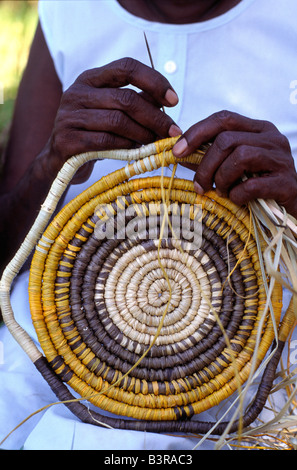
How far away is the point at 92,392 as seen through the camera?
86cm

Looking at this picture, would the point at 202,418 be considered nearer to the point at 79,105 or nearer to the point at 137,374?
the point at 137,374

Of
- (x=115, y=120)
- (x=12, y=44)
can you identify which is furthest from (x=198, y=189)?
(x=12, y=44)

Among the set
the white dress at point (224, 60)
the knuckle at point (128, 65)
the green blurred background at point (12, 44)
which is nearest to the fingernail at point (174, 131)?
the knuckle at point (128, 65)

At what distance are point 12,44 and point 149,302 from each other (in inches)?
80.9

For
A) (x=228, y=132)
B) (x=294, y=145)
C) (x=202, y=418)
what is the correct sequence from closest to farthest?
(x=228, y=132)
(x=202, y=418)
(x=294, y=145)

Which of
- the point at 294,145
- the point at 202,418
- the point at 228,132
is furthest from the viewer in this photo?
the point at 294,145

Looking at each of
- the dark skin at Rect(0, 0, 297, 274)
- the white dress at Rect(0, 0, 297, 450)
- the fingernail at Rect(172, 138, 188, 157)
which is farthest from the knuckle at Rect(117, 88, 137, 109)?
the white dress at Rect(0, 0, 297, 450)

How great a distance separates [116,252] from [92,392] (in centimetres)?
26

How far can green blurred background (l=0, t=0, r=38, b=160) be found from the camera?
94.0 inches

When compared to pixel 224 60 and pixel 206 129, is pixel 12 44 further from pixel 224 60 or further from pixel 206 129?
pixel 206 129

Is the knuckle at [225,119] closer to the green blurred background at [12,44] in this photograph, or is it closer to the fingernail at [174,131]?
the fingernail at [174,131]

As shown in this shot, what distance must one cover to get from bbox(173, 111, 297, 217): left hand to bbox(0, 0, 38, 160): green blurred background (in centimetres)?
172
